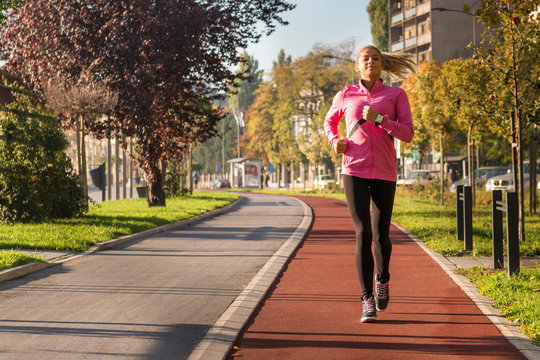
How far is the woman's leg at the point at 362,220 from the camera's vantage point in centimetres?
570

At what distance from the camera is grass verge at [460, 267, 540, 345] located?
18.7 feet

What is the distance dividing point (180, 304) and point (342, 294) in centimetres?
163

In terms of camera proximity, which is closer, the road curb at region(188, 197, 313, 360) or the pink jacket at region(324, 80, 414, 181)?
the road curb at region(188, 197, 313, 360)

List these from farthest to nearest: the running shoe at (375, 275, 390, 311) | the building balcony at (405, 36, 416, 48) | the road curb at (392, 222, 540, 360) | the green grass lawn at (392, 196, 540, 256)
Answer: the building balcony at (405, 36, 416, 48), the green grass lawn at (392, 196, 540, 256), the running shoe at (375, 275, 390, 311), the road curb at (392, 222, 540, 360)

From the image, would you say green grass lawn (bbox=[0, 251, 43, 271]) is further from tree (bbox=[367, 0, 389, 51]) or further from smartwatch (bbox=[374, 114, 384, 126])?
tree (bbox=[367, 0, 389, 51])

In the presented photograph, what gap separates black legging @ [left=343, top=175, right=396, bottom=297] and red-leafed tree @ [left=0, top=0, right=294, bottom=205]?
14.4 m

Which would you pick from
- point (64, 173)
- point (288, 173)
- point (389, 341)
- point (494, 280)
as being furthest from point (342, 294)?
point (288, 173)

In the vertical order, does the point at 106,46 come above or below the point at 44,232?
above

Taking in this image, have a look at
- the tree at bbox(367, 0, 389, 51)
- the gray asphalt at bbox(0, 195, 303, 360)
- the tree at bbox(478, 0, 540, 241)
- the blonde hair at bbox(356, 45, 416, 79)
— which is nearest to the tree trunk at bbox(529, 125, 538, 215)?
the tree at bbox(478, 0, 540, 241)

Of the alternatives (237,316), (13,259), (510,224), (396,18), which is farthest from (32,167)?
(396,18)

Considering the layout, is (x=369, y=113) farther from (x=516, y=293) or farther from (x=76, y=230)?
(x=76, y=230)

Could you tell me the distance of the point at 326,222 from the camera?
18.8m

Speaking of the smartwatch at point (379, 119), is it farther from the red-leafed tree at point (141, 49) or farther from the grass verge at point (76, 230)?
the red-leafed tree at point (141, 49)

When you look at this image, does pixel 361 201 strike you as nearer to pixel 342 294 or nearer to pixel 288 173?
pixel 342 294
